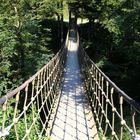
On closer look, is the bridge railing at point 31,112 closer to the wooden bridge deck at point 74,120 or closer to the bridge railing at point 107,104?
the wooden bridge deck at point 74,120

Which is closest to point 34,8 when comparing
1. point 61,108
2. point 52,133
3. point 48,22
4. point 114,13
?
point 114,13

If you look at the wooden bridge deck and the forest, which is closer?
the wooden bridge deck

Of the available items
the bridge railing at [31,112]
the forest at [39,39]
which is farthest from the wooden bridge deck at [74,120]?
the forest at [39,39]

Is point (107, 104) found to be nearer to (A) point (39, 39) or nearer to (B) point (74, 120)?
(B) point (74, 120)

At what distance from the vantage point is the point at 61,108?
736cm

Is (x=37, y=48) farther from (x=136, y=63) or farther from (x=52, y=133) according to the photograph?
(x=52, y=133)

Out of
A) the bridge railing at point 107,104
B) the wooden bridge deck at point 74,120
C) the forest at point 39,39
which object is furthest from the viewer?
the forest at point 39,39

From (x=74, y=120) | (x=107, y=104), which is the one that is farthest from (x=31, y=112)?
(x=107, y=104)

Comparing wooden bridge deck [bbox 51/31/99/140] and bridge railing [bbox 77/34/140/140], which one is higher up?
bridge railing [bbox 77/34/140/140]

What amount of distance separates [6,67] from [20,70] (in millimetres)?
2022

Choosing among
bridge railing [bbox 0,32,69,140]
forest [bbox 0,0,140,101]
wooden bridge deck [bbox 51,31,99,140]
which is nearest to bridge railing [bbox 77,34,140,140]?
wooden bridge deck [bbox 51,31,99,140]

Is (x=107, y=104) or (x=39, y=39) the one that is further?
(x=39, y=39)

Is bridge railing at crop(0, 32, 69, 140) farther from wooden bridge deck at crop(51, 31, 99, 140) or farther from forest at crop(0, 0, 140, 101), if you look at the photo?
forest at crop(0, 0, 140, 101)

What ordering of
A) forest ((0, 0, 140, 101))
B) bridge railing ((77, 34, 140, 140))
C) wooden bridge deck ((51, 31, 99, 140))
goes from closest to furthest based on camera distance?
1. bridge railing ((77, 34, 140, 140))
2. wooden bridge deck ((51, 31, 99, 140))
3. forest ((0, 0, 140, 101))
